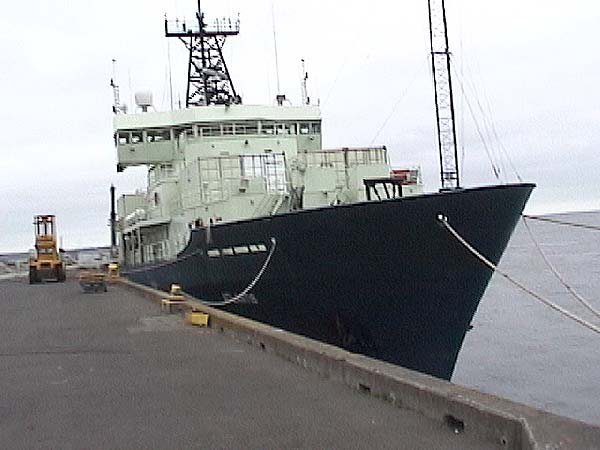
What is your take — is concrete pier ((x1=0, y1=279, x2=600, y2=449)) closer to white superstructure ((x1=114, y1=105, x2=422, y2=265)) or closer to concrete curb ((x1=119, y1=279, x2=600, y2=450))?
concrete curb ((x1=119, y1=279, x2=600, y2=450))

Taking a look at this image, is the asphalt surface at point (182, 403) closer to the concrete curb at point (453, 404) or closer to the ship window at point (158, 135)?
the concrete curb at point (453, 404)

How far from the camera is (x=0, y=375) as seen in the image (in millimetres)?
9539

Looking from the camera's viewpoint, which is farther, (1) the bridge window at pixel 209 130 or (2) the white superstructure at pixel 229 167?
(1) the bridge window at pixel 209 130

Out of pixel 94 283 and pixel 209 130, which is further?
pixel 94 283

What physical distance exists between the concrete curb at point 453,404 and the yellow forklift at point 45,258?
33794 millimetres

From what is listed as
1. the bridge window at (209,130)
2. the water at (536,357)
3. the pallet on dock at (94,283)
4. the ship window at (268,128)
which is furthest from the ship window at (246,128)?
the pallet on dock at (94,283)

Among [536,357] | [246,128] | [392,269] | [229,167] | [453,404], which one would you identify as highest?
[246,128]

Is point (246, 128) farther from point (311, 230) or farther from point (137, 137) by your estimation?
point (311, 230)

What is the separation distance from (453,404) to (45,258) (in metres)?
38.3

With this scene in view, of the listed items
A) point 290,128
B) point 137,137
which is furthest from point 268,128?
point 137,137

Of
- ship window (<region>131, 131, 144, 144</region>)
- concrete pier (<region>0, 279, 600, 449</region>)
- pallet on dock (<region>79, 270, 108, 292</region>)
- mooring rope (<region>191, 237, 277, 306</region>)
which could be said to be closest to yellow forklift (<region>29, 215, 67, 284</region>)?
pallet on dock (<region>79, 270, 108, 292</region>)

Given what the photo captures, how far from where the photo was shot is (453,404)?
584 centimetres

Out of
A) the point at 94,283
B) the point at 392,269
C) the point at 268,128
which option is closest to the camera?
the point at 392,269

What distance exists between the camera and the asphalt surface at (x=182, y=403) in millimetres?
5781
